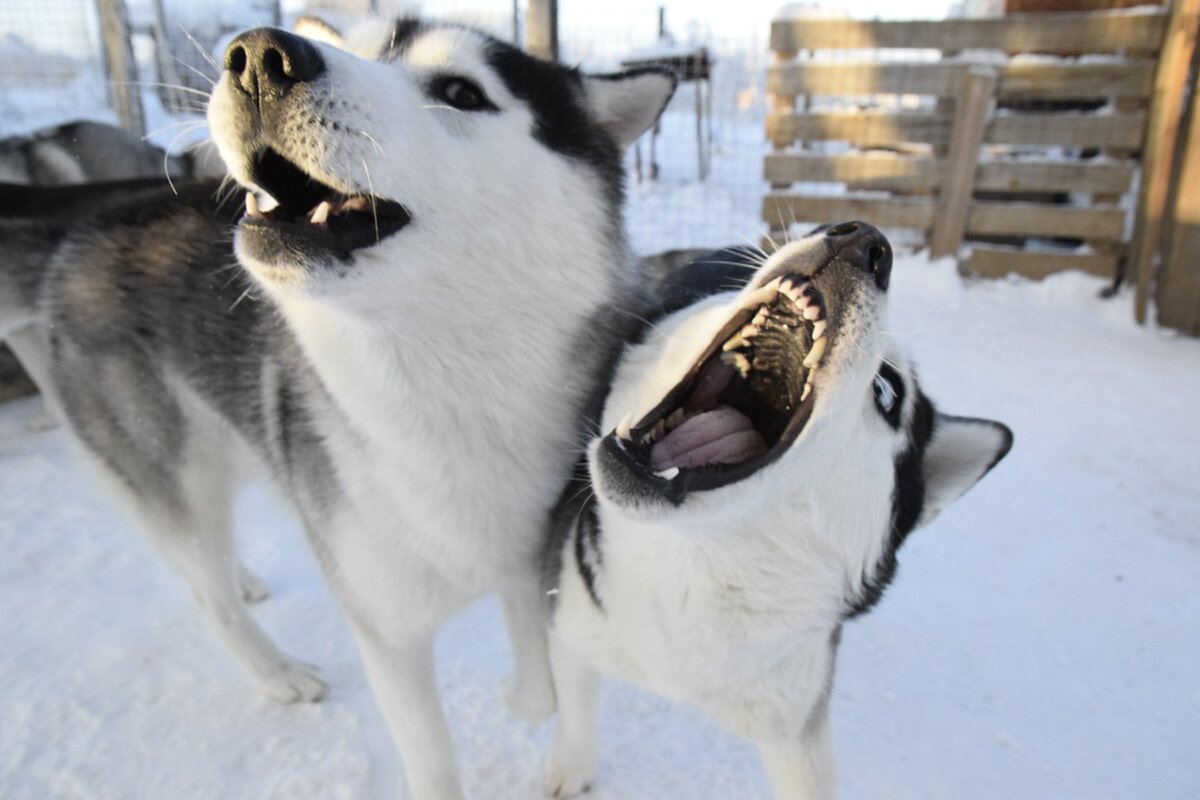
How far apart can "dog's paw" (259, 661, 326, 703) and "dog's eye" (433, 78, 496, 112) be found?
1.83m

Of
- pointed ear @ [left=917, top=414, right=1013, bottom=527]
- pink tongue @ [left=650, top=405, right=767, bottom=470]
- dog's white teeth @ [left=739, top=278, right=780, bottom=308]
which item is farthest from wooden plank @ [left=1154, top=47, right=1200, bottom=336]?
dog's white teeth @ [left=739, top=278, right=780, bottom=308]

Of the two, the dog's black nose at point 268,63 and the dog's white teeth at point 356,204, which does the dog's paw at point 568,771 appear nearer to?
the dog's white teeth at point 356,204

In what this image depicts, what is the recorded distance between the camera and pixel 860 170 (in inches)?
252

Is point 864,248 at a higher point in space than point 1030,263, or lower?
higher

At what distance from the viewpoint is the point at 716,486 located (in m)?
1.23

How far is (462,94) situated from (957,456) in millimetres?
1357

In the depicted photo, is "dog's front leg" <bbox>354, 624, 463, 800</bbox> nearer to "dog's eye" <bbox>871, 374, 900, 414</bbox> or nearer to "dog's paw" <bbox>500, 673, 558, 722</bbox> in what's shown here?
"dog's paw" <bbox>500, 673, 558, 722</bbox>

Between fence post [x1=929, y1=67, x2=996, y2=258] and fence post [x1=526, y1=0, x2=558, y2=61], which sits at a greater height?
fence post [x1=526, y1=0, x2=558, y2=61]

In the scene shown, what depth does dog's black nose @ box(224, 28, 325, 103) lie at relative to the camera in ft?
3.48

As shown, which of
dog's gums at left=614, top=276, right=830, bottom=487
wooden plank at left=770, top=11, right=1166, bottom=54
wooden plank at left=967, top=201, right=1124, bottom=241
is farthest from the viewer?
wooden plank at left=967, top=201, right=1124, bottom=241

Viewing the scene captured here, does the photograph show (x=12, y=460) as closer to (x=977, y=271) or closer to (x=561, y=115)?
(x=561, y=115)

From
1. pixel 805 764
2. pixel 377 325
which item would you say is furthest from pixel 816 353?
pixel 805 764

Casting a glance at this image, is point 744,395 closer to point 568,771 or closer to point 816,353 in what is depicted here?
point 816,353

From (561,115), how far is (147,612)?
2352mm
